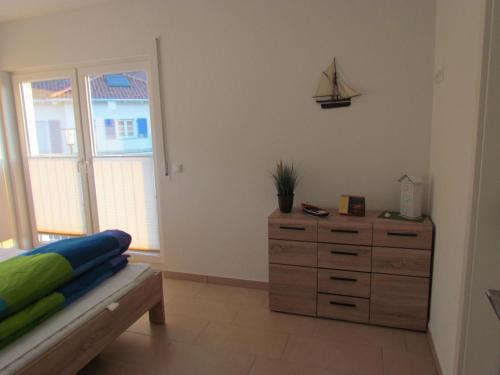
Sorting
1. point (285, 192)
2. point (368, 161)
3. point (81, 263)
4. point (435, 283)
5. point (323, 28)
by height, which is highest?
point (323, 28)

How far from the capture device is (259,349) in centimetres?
214

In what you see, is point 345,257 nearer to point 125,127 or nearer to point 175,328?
point 175,328

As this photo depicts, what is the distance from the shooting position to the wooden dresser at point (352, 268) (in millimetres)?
2207

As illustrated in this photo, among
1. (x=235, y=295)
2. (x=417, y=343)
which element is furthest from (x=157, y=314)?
(x=417, y=343)

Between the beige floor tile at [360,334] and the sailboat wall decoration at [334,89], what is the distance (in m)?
1.62

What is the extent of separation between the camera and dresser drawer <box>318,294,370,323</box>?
2.36 meters

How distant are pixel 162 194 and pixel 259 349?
1.67 metres

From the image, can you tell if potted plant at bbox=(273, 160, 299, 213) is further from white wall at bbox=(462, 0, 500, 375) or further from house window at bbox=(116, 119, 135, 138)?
house window at bbox=(116, 119, 135, 138)

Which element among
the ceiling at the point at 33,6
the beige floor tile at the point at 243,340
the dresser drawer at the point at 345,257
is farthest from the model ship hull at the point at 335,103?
the ceiling at the point at 33,6

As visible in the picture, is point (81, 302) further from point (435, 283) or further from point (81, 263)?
point (435, 283)

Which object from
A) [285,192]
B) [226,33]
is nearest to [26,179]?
[226,33]

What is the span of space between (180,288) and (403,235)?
Answer: 1.95 meters

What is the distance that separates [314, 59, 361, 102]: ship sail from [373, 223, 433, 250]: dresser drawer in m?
1.00

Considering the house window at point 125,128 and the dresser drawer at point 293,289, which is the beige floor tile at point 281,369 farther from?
the house window at point 125,128
